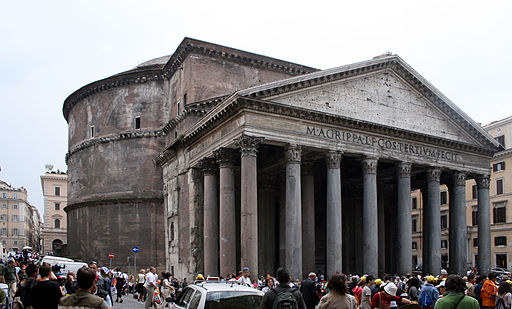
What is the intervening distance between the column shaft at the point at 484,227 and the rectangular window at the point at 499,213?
11210mm

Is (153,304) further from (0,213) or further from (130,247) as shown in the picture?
(0,213)

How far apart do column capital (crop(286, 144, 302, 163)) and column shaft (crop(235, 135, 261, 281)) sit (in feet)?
4.67

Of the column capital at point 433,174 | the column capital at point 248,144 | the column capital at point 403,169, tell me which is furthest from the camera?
the column capital at point 433,174

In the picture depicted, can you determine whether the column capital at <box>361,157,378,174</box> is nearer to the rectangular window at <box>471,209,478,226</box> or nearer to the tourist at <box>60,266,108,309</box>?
Answer: the tourist at <box>60,266,108,309</box>

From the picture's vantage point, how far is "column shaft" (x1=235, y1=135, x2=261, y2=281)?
18859 mm

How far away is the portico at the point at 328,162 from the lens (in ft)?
64.7

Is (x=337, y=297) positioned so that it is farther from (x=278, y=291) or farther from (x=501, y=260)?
(x=501, y=260)

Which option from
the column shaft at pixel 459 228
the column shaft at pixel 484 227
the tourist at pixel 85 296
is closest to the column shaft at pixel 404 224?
the column shaft at pixel 459 228

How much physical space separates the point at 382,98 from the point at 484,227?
8881 mm

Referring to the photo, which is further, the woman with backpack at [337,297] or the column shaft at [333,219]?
the column shaft at [333,219]

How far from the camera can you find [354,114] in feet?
73.2

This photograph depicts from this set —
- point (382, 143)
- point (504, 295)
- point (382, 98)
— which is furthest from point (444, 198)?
point (504, 295)

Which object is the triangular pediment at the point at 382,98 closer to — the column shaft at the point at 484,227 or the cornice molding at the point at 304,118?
the cornice molding at the point at 304,118

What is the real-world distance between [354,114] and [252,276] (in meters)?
8.20
